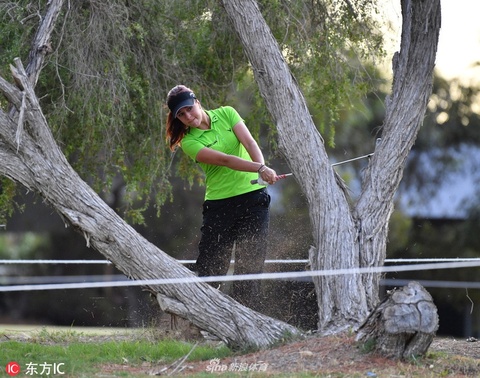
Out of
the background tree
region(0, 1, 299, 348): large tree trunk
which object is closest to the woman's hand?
the background tree

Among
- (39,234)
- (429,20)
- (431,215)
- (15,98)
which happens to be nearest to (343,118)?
(431,215)

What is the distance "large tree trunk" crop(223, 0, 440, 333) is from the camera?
6.30 metres

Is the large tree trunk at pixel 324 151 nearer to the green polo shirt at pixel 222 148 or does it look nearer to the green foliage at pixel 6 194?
the green polo shirt at pixel 222 148

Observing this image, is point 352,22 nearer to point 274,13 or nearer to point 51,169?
point 274,13

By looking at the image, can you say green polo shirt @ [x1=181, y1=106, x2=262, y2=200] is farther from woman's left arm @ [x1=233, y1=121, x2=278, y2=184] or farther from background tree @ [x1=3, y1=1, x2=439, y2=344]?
background tree @ [x1=3, y1=1, x2=439, y2=344]

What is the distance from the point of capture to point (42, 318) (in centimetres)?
1463

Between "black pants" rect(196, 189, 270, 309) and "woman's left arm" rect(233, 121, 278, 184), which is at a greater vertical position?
"woman's left arm" rect(233, 121, 278, 184)

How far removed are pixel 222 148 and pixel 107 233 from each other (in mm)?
1127

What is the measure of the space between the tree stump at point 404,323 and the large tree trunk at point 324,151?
0.86 meters

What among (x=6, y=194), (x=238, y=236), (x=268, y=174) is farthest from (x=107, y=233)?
(x=6, y=194)

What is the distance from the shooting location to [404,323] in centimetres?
514

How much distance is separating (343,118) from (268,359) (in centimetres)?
956

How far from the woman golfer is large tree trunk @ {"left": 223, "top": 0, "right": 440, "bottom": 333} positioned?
0.37 meters

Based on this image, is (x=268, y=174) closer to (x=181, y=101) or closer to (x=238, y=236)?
(x=238, y=236)
